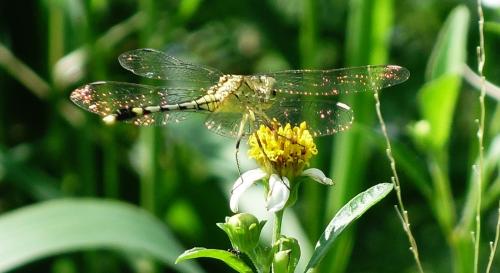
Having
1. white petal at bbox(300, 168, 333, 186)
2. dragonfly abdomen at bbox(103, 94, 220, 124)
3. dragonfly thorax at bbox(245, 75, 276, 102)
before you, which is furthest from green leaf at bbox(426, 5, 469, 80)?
white petal at bbox(300, 168, 333, 186)

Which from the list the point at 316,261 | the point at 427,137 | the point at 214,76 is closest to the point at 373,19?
the point at 427,137

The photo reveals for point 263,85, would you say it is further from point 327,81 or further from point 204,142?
point 204,142

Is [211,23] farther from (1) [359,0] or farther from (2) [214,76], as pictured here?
(2) [214,76]

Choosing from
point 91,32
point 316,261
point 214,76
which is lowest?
point 316,261

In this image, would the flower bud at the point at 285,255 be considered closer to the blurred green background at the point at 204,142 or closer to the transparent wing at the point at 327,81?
the transparent wing at the point at 327,81

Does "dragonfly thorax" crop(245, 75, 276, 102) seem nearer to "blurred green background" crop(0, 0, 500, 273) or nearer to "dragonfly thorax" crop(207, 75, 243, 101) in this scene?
"dragonfly thorax" crop(207, 75, 243, 101)

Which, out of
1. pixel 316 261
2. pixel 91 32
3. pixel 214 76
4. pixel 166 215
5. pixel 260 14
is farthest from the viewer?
pixel 260 14
